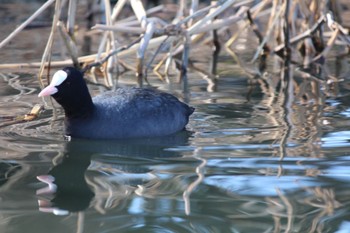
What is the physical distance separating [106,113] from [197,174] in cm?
133

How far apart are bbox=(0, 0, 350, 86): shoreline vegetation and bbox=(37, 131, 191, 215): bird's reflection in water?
2050 mm

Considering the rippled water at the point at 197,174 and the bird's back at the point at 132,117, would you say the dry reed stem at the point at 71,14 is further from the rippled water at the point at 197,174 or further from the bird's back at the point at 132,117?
the bird's back at the point at 132,117

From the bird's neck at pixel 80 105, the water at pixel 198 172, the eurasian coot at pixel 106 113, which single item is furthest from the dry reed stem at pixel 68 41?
the bird's neck at pixel 80 105

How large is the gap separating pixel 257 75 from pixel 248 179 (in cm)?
437

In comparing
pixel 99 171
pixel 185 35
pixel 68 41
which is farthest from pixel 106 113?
pixel 68 41

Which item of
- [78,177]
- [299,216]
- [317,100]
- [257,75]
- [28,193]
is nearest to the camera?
[299,216]

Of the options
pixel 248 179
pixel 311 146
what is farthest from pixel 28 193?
pixel 311 146

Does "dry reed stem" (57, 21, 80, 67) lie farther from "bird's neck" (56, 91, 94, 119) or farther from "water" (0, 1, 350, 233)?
"bird's neck" (56, 91, 94, 119)

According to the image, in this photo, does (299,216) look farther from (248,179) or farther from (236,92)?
(236,92)

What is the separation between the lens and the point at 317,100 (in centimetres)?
730

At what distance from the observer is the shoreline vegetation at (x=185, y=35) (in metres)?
7.97

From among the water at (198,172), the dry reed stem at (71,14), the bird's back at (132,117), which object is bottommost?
the water at (198,172)

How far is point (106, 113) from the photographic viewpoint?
5.99 meters

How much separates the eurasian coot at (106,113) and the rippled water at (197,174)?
0.32 ft
